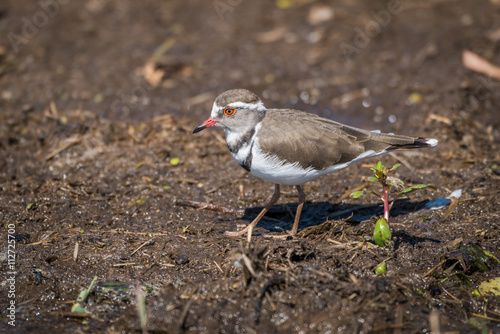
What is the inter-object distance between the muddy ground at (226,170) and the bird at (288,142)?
76 cm

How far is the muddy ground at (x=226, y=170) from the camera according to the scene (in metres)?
5.15

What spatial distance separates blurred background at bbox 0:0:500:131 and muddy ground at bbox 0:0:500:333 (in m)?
0.05

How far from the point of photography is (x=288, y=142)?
5965mm

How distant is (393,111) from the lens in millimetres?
9094

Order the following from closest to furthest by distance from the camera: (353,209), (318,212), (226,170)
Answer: (353,209) → (318,212) → (226,170)

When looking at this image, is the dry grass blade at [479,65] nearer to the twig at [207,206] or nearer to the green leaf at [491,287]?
the green leaf at [491,287]

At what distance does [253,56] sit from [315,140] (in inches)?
210

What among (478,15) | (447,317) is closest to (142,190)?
(447,317)

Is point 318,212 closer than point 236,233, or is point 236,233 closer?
point 236,233

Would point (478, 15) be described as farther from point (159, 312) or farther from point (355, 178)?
point (159, 312)

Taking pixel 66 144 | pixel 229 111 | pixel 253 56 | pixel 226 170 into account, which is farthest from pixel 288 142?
pixel 253 56

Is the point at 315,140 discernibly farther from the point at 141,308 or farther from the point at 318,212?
the point at 141,308

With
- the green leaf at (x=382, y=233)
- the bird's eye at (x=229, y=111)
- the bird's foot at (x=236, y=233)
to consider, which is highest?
the bird's eye at (x=229, y=111)

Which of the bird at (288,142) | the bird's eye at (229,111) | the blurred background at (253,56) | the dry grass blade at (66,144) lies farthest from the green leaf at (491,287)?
the dry grass blade at (66,144)
